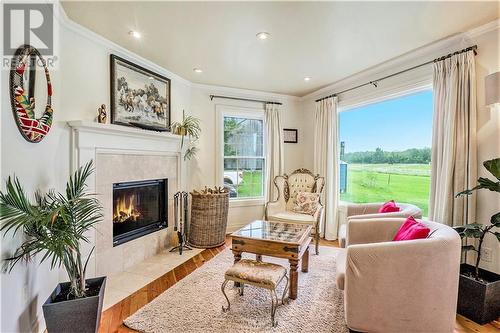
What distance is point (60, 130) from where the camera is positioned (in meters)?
2.29

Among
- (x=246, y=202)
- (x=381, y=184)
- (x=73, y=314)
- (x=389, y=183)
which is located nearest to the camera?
(x=73, y=314)

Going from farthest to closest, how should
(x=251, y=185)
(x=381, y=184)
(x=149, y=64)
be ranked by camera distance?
(x=251, y=185) → (x=381, y=184) → (x=149, y=64)

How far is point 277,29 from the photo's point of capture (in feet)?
8.11

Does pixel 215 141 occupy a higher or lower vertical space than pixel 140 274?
higher

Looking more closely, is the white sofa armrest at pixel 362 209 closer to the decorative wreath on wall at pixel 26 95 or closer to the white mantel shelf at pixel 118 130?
the white mantel shelf at pixel 118 130

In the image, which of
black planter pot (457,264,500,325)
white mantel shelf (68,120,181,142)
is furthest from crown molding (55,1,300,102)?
black planter pot (457,264,500,325)

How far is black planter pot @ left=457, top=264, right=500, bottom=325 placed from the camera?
2008 mm

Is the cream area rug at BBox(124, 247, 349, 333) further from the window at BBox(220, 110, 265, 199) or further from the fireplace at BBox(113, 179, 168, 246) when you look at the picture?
the window at BBox(220, 110, 265, 199)

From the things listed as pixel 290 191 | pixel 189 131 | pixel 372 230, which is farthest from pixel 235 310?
pixel 189 131

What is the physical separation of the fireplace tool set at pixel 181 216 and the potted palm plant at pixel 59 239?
5.88 ft

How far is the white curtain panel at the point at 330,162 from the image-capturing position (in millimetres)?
4281

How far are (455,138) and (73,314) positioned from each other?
3581mm

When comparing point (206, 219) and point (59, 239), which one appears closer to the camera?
point (59, 239)

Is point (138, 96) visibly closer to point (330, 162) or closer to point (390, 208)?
point (330, 162)
